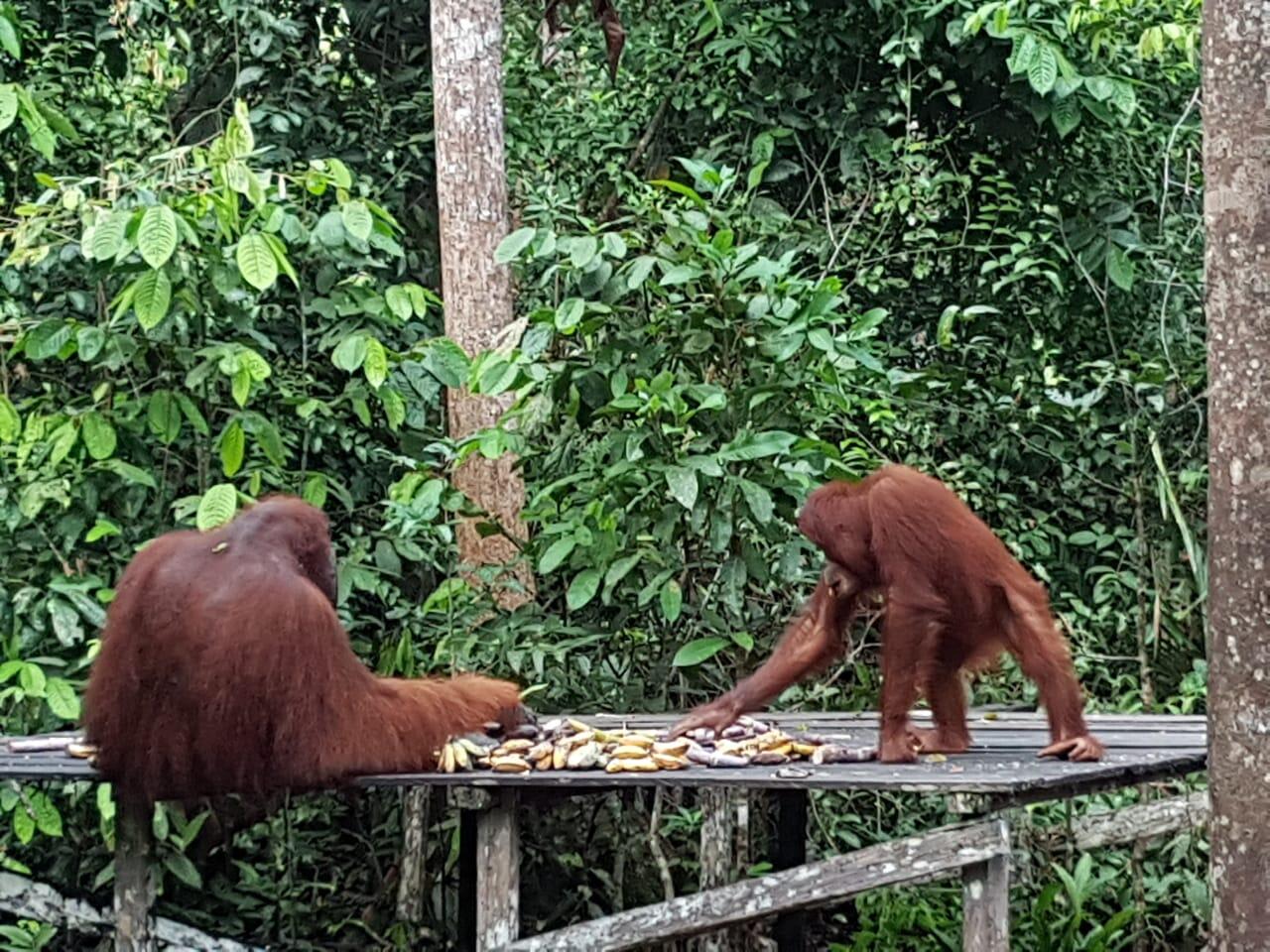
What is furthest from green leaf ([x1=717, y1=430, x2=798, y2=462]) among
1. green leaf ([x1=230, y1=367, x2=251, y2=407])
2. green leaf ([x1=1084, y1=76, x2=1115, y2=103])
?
green leaf ([x1=1084, y1=76, x2=1115, y2=103])

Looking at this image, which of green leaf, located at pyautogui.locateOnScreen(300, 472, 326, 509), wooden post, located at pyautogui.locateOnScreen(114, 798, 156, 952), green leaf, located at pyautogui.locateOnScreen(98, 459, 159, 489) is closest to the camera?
wooden post, located at pyautogui.locateOnScreen(114, 798, 156, 952)

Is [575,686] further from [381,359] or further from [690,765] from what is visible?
[690,765]

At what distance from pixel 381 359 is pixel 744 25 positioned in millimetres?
2813

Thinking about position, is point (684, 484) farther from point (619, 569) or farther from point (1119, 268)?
point (1119, 268)

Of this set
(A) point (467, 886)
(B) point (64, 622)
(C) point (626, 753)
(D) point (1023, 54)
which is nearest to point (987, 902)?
(C) point (626, 753)

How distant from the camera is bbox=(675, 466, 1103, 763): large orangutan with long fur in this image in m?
4.12

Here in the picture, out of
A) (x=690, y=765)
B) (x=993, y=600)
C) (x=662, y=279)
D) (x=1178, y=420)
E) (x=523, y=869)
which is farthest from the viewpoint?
(x=1178, y=420)

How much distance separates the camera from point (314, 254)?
5625mm

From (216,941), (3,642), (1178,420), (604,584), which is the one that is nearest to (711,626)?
(604,584)

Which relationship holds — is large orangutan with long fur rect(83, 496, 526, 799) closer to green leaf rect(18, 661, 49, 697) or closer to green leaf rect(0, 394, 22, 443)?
green leaf rect(18, 661, 49, 697)

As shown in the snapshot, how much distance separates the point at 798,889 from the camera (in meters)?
3.85

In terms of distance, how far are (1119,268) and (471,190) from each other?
2.56m

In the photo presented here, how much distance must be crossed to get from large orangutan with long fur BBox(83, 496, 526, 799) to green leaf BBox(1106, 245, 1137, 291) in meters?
3.67

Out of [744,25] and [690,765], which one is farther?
[744,25]
